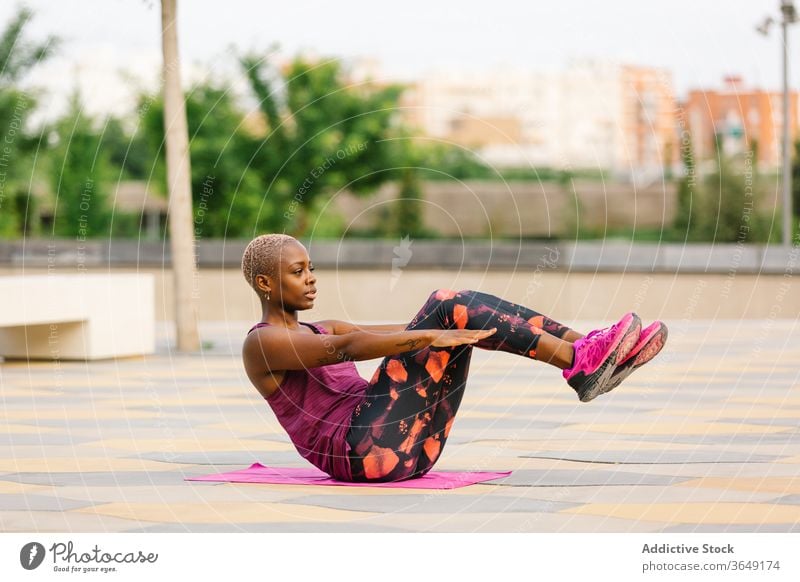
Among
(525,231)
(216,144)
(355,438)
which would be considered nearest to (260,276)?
(355,438)

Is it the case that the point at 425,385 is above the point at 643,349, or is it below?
below

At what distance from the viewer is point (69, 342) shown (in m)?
14.5

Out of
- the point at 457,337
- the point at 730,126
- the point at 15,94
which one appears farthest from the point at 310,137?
the point at 457,337

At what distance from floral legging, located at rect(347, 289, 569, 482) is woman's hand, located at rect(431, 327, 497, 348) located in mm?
77

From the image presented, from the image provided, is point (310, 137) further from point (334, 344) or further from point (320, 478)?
point (334, 344)

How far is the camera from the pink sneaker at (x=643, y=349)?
598 centimetres

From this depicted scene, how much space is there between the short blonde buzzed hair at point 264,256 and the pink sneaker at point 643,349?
1494 millimetres

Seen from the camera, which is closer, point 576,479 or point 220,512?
point 220,512

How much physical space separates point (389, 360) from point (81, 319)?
28.7ft

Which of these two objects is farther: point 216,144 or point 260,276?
point 216,144

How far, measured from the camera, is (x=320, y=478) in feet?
21.3
